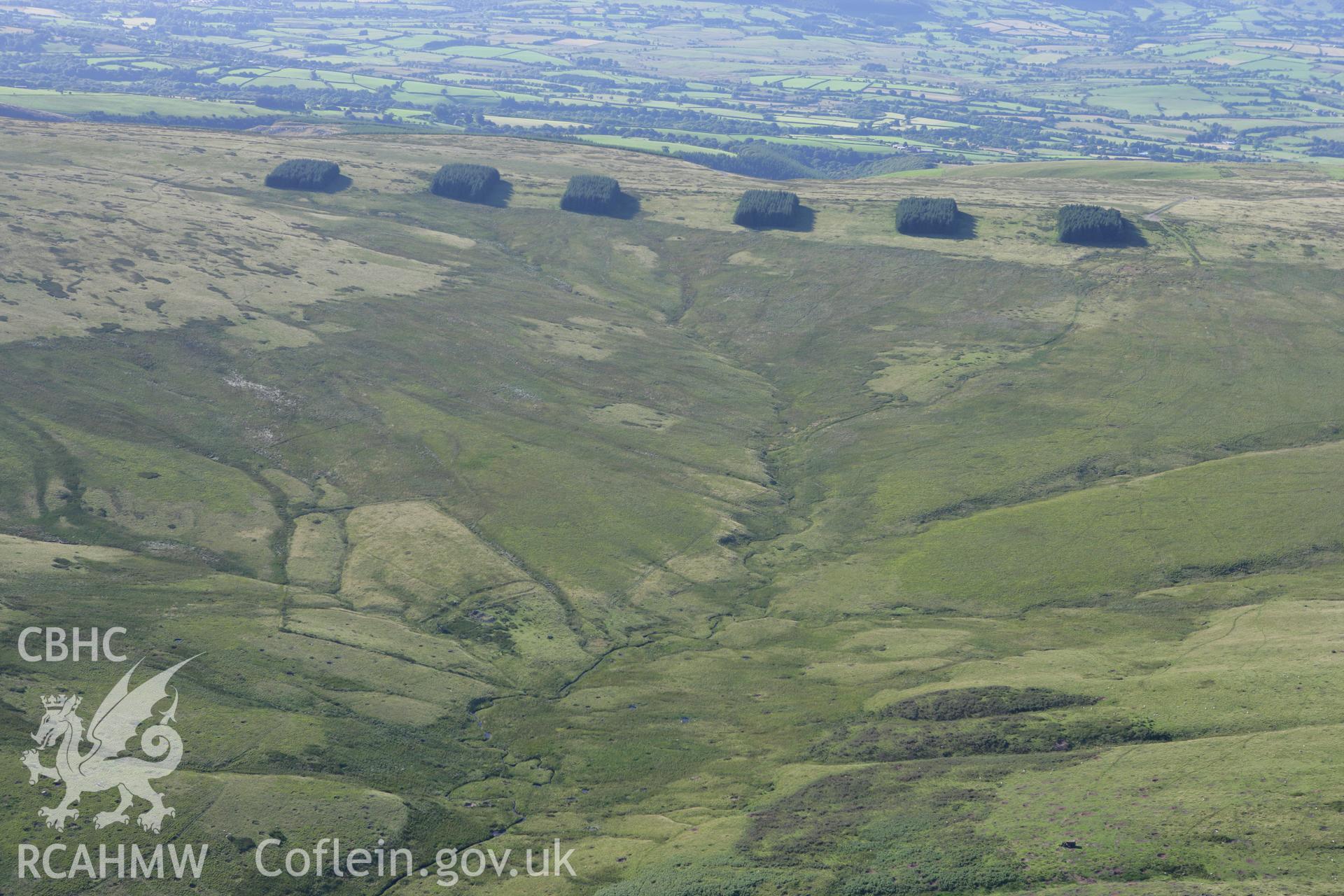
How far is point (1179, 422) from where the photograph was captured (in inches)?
6211

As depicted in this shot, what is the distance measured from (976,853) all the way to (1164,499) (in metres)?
77.2

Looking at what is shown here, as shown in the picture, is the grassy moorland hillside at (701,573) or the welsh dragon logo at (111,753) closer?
the welsh dragon logo at (111,753)

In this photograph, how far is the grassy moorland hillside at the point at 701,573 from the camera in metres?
82.2

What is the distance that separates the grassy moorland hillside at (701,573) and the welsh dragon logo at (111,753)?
1.75 meters

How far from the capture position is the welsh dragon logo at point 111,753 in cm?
8075

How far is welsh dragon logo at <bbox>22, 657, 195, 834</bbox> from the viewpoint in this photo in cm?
8075

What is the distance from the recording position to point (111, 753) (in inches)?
3410

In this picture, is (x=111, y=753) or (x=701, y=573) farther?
(x=701, y=573)

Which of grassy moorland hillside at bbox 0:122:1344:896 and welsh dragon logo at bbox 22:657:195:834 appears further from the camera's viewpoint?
grassy moorland hillside at bbox 0:122:1344:896

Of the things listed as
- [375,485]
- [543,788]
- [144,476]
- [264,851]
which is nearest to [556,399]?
[375,485]

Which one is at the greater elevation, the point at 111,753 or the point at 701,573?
the point at 111,753

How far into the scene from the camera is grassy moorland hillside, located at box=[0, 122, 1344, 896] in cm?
8219

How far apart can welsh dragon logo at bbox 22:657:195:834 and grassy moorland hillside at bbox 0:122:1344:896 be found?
1750 mm

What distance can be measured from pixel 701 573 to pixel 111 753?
67.6 m
